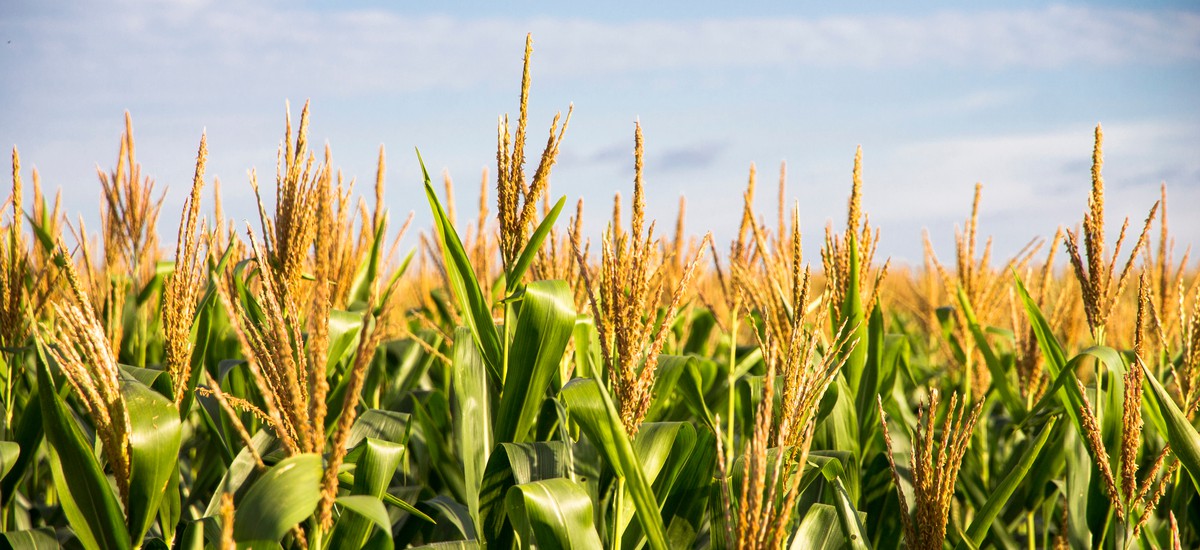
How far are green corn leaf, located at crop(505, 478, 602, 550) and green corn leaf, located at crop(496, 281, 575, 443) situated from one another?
0.77 ft

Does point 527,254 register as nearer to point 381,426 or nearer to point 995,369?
point 381,426

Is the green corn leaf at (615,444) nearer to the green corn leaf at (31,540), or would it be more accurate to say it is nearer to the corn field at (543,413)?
the corn field at (543,413)

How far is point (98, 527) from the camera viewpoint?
179 centimetres

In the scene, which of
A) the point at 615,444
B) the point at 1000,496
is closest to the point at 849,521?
the point at 1000,496

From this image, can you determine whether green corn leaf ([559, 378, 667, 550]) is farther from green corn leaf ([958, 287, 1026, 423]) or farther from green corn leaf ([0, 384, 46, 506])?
green corn leaf ([958, 287, 1026, 423])

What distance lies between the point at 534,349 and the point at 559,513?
381 millimetres

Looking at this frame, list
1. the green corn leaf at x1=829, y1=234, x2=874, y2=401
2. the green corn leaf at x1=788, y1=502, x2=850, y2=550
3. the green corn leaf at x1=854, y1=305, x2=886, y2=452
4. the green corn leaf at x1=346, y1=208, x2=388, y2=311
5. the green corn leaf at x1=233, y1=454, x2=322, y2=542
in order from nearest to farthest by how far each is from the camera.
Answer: the green corn leaf at x1=233, y1=454, x2=322, y2=542 < the green corn leaf at x1=788, y1=502, x2=850, y2=550 < the green corn leaf at x1=829, y1=234, x2=874, y2=401 < the green corn leaf at x1=854, y1=305, x2=886, y2=452 < the green corn leaf at x1=346, y1=208, x2=388, y2=311

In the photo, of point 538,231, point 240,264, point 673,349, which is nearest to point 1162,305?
point 673,349

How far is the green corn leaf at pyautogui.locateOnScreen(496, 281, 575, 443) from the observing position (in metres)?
1.85

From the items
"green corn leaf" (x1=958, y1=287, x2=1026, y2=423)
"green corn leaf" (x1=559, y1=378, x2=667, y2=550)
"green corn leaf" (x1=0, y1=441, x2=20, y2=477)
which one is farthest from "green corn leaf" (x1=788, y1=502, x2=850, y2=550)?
"green corn leaf" (x1=0, y1=441, x2=20, y2=477)

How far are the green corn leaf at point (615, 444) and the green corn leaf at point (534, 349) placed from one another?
0.35ft

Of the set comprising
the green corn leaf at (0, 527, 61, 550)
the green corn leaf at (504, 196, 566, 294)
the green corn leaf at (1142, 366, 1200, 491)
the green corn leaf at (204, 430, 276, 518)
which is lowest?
the green corn leaf at (0, 527, 61, 550)

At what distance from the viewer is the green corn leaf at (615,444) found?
1611 millimetres

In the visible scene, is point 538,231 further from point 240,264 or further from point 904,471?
point 904,471
